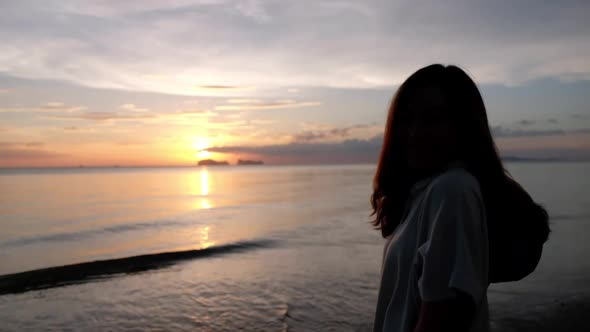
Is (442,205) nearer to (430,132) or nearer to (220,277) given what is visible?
(430,132)

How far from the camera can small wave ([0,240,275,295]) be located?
12.8 metres

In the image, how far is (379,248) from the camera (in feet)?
55.9

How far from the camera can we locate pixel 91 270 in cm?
1469

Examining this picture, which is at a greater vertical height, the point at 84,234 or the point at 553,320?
the point at 553,320

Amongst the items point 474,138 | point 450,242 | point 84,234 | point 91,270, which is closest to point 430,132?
point 474,138

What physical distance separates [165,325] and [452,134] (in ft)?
28.4

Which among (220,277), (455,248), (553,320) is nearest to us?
(455,248)

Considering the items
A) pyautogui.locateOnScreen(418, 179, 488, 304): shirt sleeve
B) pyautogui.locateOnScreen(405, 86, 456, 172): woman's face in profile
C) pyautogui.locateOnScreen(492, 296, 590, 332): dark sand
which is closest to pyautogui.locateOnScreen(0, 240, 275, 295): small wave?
pyautogui.locateOnScreen(492, 296, 590, 332): dark sand

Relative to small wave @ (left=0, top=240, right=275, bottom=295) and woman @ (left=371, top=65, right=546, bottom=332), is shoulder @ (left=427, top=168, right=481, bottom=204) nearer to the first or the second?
woman @ (left=371, top=65, right=546, bottom=332)

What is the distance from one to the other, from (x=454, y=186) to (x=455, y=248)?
208 mm

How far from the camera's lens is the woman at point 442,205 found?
1533mm

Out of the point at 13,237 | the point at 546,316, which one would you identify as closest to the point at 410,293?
the point at 546,316

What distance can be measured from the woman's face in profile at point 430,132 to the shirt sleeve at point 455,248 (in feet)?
0.98

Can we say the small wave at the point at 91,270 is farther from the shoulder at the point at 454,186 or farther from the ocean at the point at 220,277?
the shoulder at the point at 454,186
